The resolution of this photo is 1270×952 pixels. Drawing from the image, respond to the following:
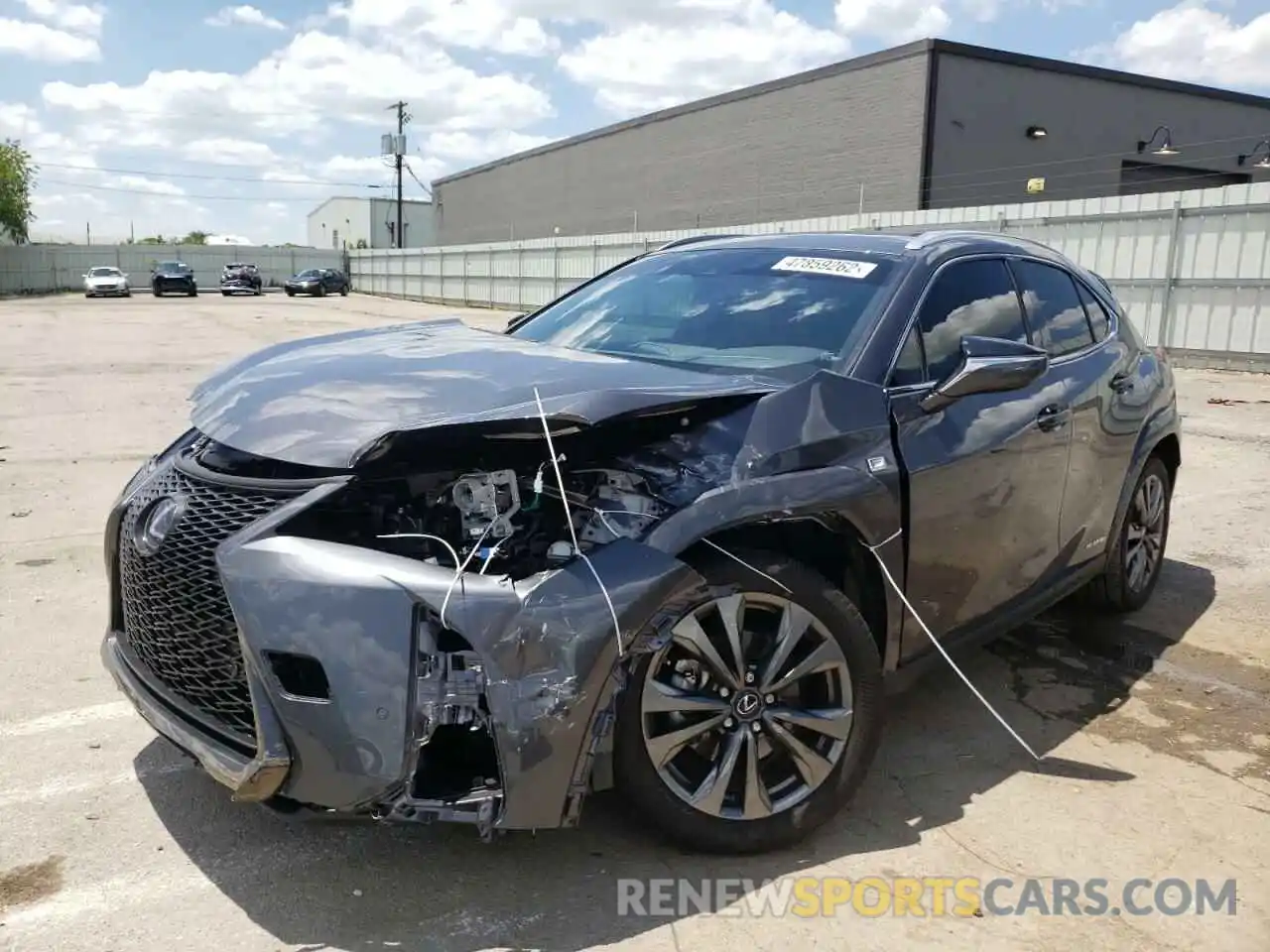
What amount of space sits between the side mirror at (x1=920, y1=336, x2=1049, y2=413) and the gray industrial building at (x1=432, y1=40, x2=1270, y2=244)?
967 inches

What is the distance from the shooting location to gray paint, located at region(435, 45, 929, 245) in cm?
3045

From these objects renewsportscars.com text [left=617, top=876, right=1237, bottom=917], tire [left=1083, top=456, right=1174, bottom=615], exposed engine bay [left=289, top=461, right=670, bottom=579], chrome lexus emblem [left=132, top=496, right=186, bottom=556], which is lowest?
renewsportscars.com text [left=617, top=876, right=1237, bottom=917]

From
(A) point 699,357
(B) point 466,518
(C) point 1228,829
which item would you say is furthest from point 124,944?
(C) point 1228,829

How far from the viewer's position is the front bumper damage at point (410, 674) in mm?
2393

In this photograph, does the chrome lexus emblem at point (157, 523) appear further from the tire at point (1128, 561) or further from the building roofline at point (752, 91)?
the building roofline at point (752, 91)

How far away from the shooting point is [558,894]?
2748 mm

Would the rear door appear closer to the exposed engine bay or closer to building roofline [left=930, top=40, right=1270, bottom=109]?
the exposed engine bay

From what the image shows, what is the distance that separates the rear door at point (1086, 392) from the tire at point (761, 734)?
61.2 inches

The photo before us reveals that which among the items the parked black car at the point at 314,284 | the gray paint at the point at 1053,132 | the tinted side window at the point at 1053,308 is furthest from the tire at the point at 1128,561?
the parked black car at the point at 314,284

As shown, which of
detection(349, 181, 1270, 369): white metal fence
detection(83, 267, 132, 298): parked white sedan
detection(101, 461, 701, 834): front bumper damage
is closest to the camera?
detection(101, 461, 701, 834): front bumper damage

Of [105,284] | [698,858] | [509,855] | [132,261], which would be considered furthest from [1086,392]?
[132,261]

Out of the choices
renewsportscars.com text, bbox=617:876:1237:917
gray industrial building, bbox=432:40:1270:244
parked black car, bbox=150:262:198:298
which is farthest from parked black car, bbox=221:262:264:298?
renewsportscars.com text, bbox=617:876:1237:917

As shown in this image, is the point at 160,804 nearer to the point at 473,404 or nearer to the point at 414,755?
the point at 414,755

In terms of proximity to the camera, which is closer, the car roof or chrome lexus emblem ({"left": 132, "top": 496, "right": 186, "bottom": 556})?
chrome lexus emblem ({"left": 132, "top": 496, "right": 186, "bottom": 556})
